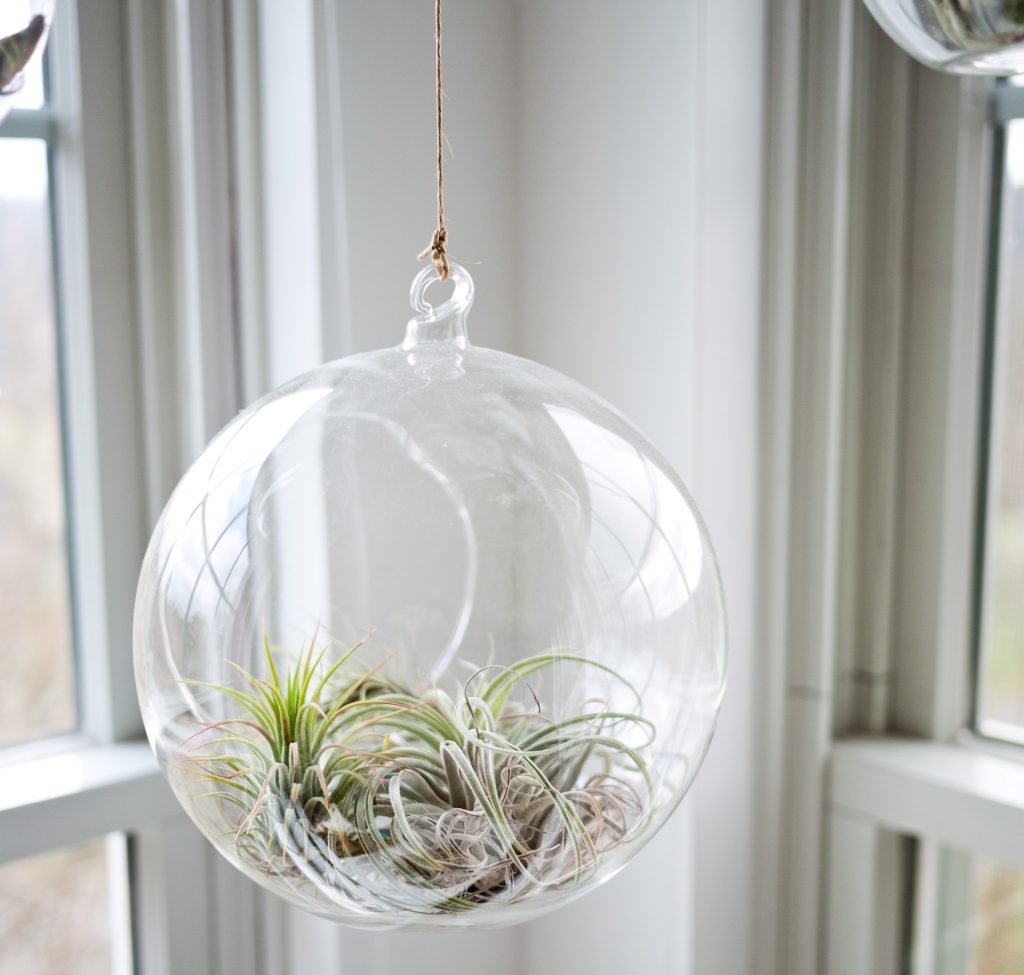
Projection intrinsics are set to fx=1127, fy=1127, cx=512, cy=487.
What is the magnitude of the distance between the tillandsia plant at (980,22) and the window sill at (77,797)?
0.94 metres

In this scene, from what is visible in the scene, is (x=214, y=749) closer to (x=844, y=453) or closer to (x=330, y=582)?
(x=330, y=582)

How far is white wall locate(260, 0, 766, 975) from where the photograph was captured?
3.42ft

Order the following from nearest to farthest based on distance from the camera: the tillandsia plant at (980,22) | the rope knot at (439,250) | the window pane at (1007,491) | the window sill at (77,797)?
the tillandsia plant at (980,22) → the rope knot at (439,250) → the window sill at (77,797) → the window pane at (1007,491)

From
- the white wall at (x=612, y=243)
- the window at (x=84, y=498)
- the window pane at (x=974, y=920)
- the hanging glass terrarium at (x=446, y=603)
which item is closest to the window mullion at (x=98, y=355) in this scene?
the window at (x=84, y=498)

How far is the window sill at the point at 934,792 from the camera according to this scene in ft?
3.49

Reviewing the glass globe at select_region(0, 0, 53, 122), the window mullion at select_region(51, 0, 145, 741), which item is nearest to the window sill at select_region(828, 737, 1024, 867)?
the window mullion at select_region(51, 0, 145, 741)

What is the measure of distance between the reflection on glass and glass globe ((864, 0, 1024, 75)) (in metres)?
1.04

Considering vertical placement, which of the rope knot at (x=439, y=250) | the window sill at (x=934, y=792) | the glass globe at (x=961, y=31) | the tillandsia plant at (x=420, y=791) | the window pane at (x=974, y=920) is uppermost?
the glass globe at (x=961, y=31)

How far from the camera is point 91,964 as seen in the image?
1178 millimetres

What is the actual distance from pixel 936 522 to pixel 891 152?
0.39 meters

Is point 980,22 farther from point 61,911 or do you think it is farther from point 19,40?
point 61,911

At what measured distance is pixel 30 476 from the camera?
1116 millimetres

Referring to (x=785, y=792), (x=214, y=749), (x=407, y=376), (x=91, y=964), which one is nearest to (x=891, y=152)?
(x=785, y=792)

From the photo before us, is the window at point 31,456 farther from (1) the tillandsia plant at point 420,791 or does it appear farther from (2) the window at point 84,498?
(1) the tillandsia plant at point 420,791
